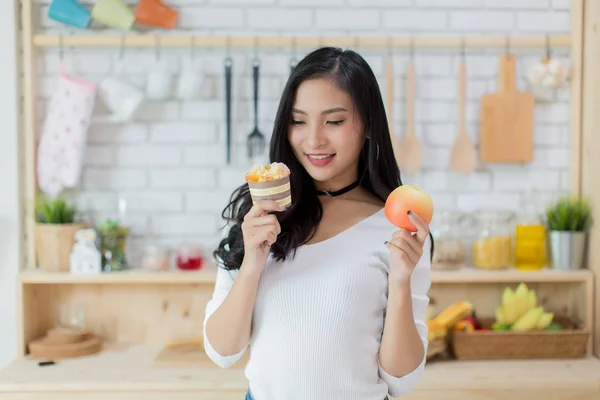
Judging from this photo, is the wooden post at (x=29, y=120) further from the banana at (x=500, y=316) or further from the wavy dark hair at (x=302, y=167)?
the banana at (x=500, y=316)

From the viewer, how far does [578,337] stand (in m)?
2.56

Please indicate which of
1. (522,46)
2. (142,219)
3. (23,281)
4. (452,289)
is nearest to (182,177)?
(142,219)

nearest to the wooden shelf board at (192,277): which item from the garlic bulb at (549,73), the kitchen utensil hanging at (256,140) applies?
the kitchen utensil hanging at (256,140)

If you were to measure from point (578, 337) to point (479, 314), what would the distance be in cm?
40

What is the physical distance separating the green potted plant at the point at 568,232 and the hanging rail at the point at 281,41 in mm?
625

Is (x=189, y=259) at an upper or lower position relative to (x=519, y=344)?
upper

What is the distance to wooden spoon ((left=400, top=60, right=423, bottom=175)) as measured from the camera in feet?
9.04

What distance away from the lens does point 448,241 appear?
2.70 meters

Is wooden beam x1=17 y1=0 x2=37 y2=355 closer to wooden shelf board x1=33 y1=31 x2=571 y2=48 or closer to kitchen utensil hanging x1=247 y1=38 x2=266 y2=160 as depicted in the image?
wooden shelf board x1=33 y1=31 x2=571 y2=48

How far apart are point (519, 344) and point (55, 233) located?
174 cm

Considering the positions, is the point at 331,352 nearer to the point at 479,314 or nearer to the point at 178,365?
the point at 178,365

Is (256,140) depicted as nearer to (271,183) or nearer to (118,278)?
(118,278)

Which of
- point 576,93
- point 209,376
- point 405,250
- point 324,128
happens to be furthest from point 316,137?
point 576,93

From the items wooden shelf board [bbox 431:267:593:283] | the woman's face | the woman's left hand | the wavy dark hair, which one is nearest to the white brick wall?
wooden shelf board [bbox 431:267:593:283]
